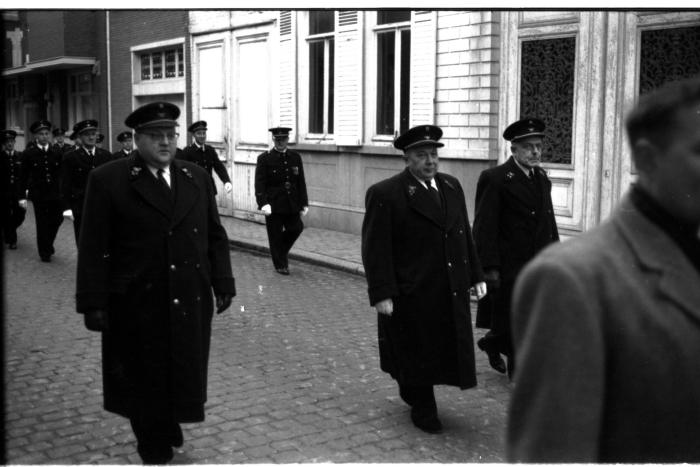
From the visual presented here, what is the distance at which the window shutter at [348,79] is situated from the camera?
1468 cm

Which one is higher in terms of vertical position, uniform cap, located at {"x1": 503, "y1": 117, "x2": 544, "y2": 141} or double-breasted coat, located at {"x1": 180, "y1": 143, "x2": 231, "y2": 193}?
uniform cap, located at {"x1": 503, "y1": 117, "x2": 544, "y2": 141}

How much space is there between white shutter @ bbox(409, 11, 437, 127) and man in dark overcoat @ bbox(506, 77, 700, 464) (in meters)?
11.2

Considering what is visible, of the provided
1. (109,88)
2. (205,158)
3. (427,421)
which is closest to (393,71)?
(205,158)

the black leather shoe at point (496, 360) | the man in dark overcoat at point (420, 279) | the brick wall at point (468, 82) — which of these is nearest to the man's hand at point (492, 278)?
the black leather shoe at point (496, 360)

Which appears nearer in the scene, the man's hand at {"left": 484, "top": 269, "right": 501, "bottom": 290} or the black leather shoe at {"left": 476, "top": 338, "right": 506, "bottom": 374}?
the man's hand at {"left": 484, "top": 269, "right": 501, "bottom": 290}

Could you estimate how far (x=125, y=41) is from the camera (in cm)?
2248

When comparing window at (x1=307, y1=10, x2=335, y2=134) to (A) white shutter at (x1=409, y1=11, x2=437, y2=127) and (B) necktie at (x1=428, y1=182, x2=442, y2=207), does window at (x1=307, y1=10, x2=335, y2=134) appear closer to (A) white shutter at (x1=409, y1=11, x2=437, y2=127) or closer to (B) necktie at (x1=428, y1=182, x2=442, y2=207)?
(A) white shutter at (x1=409, y1=11, x2=437, y2=127)

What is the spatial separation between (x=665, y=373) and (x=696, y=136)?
53 centimetres

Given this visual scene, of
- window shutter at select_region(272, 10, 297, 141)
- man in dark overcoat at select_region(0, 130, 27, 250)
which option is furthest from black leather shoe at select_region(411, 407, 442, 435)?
window shutter at select_region(272, 10, 297, 141)

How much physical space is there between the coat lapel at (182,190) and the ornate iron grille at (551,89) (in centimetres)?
707

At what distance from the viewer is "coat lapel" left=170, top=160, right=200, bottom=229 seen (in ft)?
15.5

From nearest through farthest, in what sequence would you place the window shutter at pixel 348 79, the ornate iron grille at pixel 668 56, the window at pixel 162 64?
1. the ornate iron grille at pixel 668 56
2. the window shutter at pixel 348 79
3. the window at pixel 162 64

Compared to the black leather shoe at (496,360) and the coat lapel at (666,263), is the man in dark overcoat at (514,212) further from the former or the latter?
the coat lapel at (666,263)

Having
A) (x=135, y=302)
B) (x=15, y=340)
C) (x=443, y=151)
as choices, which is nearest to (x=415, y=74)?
(x=443, y=151)
